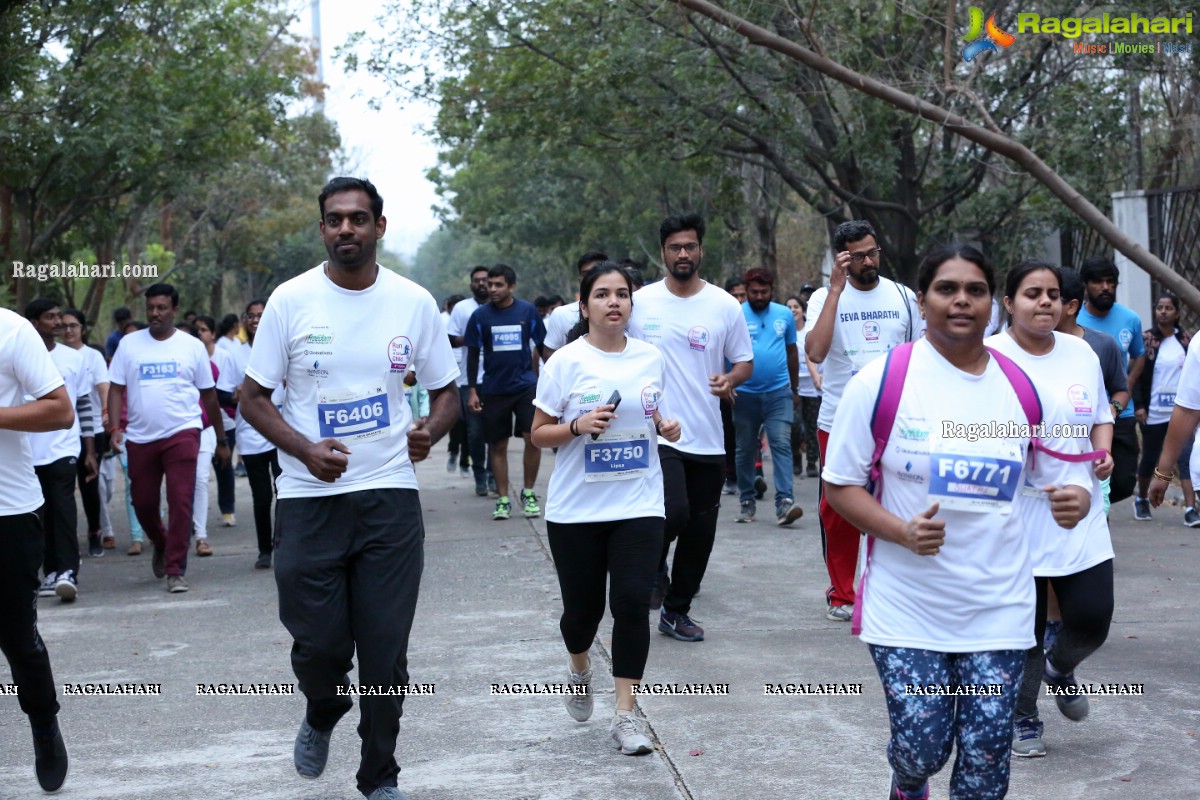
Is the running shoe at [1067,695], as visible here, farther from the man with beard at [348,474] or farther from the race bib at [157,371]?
the race bib at [157,371]

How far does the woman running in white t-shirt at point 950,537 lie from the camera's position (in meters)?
3.88

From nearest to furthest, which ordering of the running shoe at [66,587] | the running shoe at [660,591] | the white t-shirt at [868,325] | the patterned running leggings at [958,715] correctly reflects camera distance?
1. the patterned running leggings at [958,715]
2. the white t-shirt at [868,325]
3. the running shoe at [660,591]
4. the running shoe at [66,587]

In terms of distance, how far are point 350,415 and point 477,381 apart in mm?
8104

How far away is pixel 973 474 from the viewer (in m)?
3.86

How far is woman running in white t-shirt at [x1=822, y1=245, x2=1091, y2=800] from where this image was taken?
12.7 ft

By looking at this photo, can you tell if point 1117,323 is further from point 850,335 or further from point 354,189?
point 354,189

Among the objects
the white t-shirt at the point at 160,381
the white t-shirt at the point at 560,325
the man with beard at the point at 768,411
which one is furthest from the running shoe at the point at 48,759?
the man with beard at the point at 768,411

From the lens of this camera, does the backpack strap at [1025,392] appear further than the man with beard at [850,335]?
No

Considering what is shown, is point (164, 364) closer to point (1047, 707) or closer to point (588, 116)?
point (1047, 707)

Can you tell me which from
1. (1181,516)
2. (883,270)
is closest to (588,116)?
(883,270)

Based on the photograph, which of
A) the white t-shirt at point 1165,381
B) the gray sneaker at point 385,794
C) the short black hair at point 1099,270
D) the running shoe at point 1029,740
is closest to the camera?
the gray sneaker at point 385,794

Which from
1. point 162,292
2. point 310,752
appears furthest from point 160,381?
point 310,752

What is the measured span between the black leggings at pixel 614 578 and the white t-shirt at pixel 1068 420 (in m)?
1.44

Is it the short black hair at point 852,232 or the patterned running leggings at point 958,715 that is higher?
the short black hair at point 852,232
